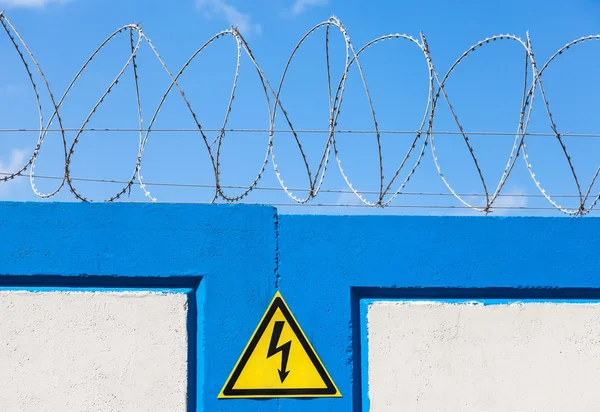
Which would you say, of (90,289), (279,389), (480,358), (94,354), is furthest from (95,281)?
(480,358)

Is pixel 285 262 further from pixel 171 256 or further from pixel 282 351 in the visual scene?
pixel 171 256

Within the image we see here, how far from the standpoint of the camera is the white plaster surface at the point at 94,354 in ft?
13.7

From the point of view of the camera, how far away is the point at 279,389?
420 centimetres

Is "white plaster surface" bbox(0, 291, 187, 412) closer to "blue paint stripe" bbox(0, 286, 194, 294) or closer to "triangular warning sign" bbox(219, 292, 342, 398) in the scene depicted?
"blue paint stripe" bbox(0, 286, 194, 294)

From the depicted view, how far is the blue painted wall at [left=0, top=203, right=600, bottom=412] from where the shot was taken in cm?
425

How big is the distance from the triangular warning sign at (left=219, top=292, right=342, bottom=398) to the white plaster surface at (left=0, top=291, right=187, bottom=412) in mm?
327

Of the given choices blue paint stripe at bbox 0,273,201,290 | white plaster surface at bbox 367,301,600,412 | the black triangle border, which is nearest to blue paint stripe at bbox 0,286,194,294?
blue paint stripe at bbox 0,273,201,290

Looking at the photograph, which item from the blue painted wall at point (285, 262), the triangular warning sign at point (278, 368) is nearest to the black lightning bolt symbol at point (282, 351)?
the triangular warning sign at point (278, 368)

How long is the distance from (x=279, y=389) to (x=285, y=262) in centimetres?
69

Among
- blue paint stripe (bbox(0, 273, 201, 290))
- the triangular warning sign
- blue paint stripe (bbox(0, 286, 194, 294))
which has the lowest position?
the triangular warning sign

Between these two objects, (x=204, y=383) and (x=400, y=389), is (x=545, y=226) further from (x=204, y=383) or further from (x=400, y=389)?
(x=204, y=383)

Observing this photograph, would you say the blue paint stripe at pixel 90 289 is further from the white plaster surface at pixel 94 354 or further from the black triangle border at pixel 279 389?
the black triangle border at pixel 279 389

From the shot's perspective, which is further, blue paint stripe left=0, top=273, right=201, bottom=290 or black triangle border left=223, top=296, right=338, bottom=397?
blue paint stripe left=0, top=273, right=201, bottom=290

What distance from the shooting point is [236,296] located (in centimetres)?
428
